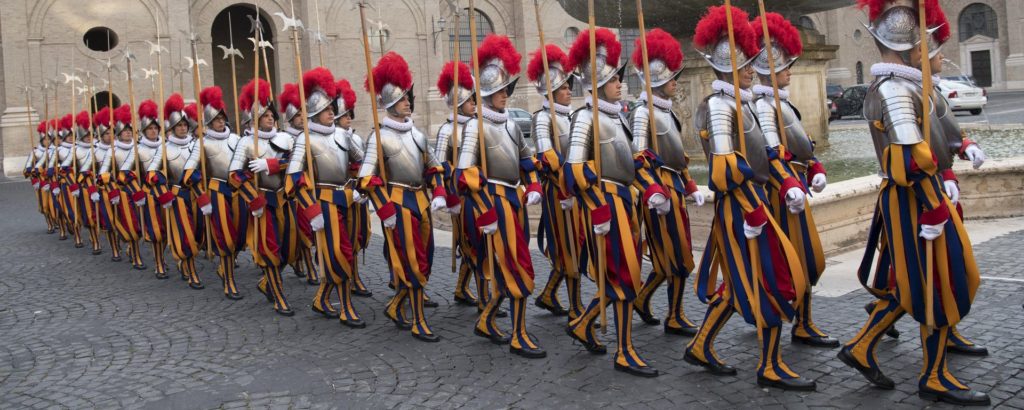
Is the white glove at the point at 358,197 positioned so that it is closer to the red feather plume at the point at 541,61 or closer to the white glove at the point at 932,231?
the red feather plume at the point at 541,61

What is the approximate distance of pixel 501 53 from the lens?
676cm

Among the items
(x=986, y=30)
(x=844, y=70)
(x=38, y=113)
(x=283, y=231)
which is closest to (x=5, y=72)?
(x=38, y=113)

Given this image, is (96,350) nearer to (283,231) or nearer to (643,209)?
(283,231)

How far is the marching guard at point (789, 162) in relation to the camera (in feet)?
18.4

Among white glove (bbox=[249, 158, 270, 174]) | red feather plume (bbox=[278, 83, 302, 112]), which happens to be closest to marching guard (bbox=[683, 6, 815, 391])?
white glove (bbox=[249, 158, 270, 174])

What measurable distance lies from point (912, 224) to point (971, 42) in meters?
47.4

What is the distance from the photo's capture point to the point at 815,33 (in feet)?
43.8

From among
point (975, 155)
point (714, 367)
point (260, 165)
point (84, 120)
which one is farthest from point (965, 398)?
point (84, 120)

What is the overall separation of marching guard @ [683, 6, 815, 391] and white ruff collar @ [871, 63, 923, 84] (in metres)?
0.69

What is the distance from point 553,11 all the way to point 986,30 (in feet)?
76.9

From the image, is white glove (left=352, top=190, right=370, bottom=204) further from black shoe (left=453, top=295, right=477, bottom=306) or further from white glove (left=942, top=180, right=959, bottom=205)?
white glove (left=942, top=180, right=959, bottom=205)

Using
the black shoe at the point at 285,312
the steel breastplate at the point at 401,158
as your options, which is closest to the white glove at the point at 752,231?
the steel breastplate at the point at 401,158

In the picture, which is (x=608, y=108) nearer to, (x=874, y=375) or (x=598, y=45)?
(x=598, y=45)

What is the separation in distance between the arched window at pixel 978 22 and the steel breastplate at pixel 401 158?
4655 cm
